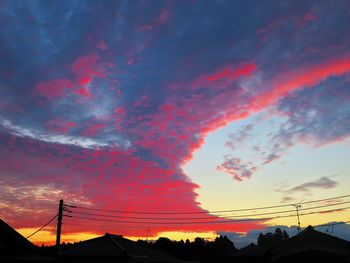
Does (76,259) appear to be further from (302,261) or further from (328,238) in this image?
(328,238)

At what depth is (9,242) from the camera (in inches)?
907

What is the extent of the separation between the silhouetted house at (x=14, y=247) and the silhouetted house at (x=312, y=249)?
3803 cm

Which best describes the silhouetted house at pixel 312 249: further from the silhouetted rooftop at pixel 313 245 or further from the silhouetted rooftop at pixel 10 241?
the silhouetted rooftop at pixel 10 241

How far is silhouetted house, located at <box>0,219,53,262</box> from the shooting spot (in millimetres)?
22266

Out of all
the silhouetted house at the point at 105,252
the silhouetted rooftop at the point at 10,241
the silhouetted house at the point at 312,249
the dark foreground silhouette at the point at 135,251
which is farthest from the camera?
the silhouetted house at the point at 312,249

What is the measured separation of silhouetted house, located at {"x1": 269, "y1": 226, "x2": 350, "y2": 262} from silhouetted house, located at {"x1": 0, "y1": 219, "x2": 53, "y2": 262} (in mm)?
38031

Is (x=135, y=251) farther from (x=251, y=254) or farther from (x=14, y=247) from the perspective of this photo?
(x=251, y=254)

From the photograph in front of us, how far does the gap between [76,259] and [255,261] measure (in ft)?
117

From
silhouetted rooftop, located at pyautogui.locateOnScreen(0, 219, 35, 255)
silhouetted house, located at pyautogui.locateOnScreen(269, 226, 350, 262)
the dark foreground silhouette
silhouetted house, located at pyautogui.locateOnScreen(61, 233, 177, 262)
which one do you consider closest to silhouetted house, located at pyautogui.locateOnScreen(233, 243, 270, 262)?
the dark foreground silhouette

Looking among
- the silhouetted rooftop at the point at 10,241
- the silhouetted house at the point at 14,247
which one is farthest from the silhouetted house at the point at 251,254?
the silhouetted rooftop at the point at 10,241

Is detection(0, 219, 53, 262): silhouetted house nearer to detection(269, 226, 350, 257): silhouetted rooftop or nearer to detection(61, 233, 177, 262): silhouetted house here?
detection(61, 233, 177, 262): silhouetted house

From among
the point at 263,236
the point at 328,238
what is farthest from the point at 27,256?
the point at 263,236

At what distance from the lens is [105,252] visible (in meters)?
39.6

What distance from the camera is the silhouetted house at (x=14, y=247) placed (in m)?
22.3
